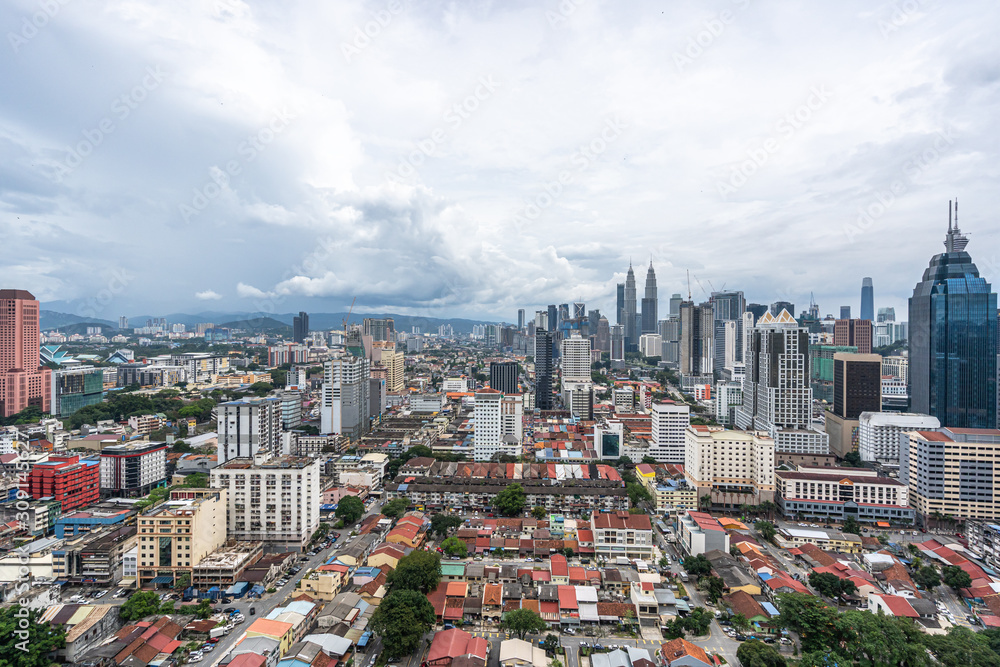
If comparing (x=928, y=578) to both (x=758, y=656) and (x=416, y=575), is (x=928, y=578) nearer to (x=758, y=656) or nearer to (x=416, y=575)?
(x=758, y=656)

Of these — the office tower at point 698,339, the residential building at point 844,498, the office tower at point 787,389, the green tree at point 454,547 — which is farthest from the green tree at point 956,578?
the office tower at point 698,339

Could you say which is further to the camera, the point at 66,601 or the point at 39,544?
the point at 39,544

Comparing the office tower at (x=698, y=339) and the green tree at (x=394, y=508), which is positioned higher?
the office tower at (x=698, y=339)

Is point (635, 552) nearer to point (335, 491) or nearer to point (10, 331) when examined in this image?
point (335, 491)

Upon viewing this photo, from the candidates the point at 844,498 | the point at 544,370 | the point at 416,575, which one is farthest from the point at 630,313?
the point at 416,575

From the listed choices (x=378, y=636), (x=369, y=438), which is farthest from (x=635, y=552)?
(x=369, y=438)

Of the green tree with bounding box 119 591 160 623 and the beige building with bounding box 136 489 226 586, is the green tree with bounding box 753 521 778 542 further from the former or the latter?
the green tree with bounding box 119 591 160 623

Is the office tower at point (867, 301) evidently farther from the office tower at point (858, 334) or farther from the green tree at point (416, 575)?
the green tree at point (416, 575)
